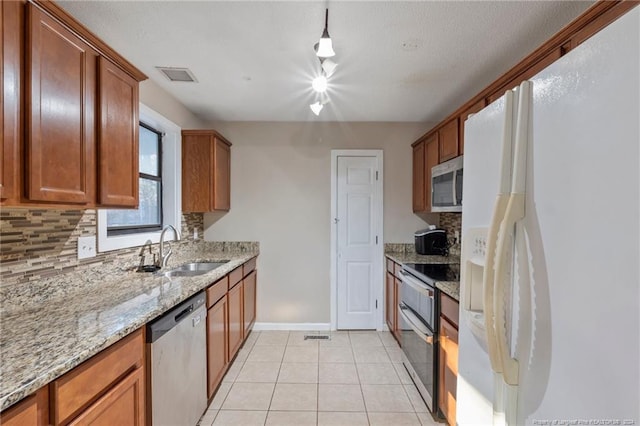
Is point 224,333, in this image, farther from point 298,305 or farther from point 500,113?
point 500,113

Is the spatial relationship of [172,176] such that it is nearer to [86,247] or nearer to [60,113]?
[86,247]

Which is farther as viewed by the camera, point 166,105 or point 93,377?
point 166,105

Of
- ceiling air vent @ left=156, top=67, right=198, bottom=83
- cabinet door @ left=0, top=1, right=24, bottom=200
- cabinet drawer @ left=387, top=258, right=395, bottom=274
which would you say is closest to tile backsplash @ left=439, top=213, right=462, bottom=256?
cabinet drawer @ left=387, top=258, right=395, bottom=274

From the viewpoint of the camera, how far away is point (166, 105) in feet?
8.80

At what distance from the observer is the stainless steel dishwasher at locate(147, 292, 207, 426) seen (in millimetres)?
1368

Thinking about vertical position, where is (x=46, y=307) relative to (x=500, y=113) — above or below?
below

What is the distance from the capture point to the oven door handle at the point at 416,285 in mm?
1954

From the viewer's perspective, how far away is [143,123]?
262 centimetres

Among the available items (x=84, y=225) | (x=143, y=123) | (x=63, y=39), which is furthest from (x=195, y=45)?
(x=84, y=225)

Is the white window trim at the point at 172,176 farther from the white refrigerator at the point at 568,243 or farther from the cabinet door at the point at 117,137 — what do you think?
the white refrigerator at the point at 568,243

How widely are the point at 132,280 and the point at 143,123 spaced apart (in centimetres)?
147

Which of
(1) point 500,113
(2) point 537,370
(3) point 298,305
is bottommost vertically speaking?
(3) point 298,305

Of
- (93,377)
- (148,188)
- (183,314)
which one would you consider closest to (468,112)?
(183,314)

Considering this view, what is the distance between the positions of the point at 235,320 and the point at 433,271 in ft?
5.80
